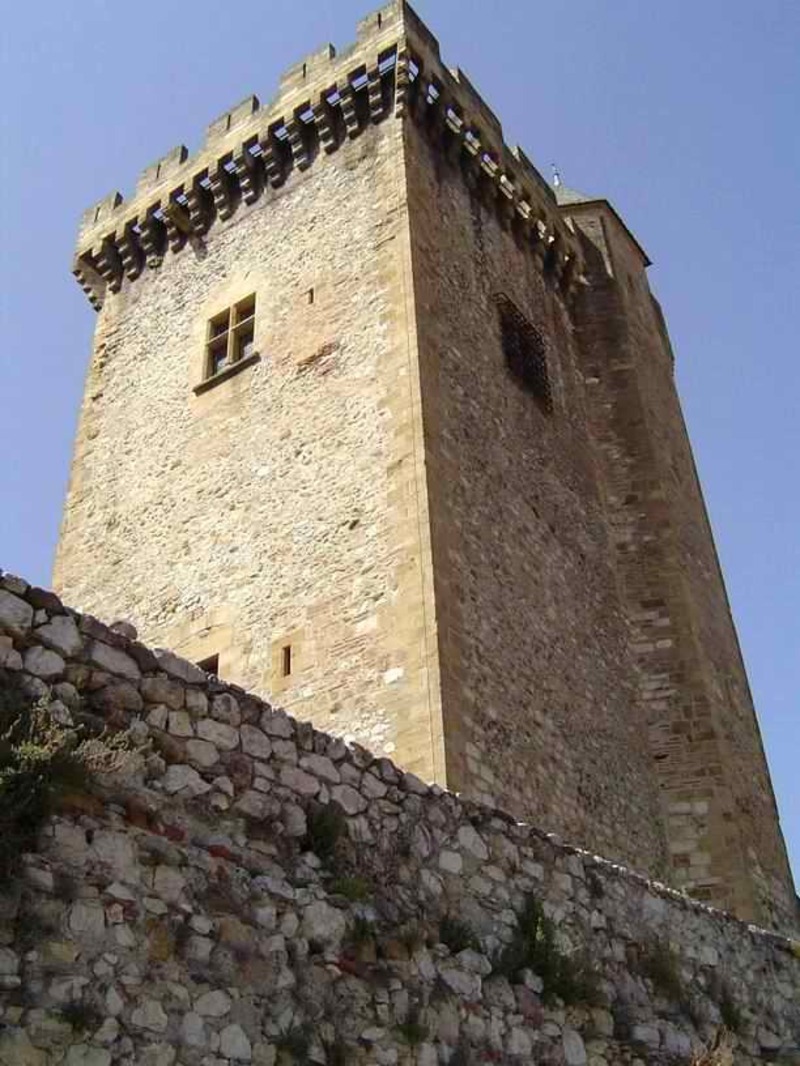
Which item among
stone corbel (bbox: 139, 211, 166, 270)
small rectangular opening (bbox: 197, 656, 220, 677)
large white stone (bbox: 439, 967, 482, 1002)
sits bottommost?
large white stone (bbox: 439, 967, 482, 1002)

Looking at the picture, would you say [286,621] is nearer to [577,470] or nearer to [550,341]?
[577,470]

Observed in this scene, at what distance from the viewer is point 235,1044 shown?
4316 millimetres

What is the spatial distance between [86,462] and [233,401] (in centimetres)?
260

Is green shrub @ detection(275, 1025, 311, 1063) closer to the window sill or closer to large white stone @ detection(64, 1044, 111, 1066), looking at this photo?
large white stone @ detection(64, 1044, 111, 1066)

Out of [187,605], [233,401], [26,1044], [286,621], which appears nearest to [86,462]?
[233,401]

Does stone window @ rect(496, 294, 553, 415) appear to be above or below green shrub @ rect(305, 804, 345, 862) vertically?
above

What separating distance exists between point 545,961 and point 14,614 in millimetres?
3150

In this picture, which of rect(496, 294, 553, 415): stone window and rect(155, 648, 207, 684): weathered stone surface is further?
rect(496, 294, 553, 415): stone window

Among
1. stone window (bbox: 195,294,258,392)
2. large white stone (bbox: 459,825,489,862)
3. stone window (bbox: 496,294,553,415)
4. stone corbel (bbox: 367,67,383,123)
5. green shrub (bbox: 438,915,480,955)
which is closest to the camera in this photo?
green shrub (bbox: 438,915,480,955)

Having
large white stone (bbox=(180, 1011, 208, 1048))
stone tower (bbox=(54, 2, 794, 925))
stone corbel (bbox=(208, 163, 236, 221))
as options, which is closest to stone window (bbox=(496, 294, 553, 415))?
stone tower (bbox=(54, 2, 794, 925))

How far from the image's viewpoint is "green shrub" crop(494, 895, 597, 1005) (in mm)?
5730

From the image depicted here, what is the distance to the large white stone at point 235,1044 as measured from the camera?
14.0 feet

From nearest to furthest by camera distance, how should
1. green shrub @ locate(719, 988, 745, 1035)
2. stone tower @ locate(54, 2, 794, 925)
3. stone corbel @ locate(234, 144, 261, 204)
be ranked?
1. green shrub @ locate(719, 988, 745, 1035)
2. stone tower @ locate(54, 2, 794, 925)
3. stone corbel @ locate(234, 144, 261, 204)

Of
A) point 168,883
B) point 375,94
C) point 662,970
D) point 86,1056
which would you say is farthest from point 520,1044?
point 375,94
